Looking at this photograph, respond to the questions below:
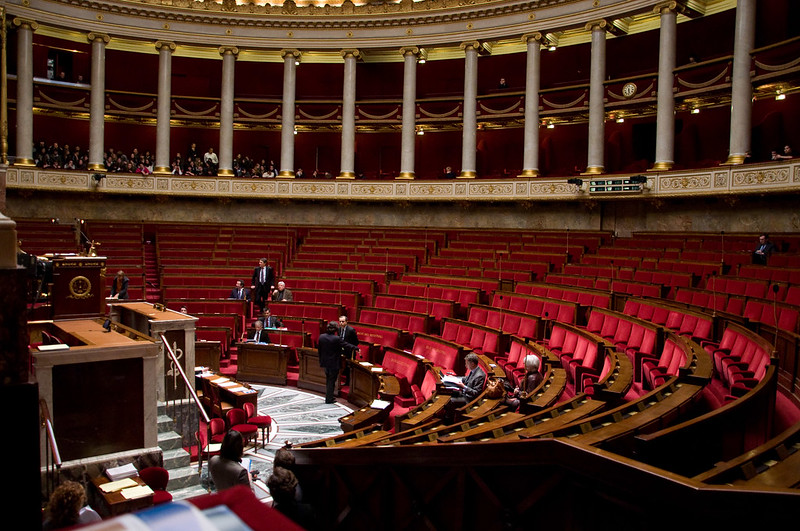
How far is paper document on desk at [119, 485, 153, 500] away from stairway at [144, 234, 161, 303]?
31.0 feet

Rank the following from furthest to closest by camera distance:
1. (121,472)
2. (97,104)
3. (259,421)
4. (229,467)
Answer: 1. (97,104)
2. (259,421)
3. (121,472)
4. (229,467)

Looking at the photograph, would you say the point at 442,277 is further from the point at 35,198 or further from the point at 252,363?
the point at 35,198

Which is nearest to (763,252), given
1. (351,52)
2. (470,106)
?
(470,106)

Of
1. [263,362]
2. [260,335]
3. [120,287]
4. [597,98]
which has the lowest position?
[263,362]

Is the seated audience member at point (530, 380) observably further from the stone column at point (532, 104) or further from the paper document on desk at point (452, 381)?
the stone column at point (532, 104)

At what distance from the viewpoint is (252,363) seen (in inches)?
435

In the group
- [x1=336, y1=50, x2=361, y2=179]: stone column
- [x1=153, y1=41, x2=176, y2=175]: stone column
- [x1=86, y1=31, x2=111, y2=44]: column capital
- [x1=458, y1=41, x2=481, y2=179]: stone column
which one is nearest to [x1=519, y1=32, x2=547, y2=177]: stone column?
[x1=458, y1=41, x2=481, y2=179]: stone column

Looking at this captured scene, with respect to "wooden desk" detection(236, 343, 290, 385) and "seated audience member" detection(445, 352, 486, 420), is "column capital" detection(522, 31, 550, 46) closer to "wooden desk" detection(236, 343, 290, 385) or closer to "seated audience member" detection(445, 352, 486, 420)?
"wooden desk" detection(236, 343, 290, 385)

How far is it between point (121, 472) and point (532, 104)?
674 inches

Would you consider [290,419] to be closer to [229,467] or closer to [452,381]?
[452,381]

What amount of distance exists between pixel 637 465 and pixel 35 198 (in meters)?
22.5

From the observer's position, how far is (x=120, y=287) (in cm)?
1214

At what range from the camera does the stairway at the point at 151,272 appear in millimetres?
14558

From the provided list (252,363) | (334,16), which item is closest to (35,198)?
(334,16)
